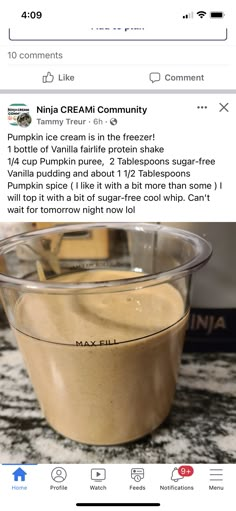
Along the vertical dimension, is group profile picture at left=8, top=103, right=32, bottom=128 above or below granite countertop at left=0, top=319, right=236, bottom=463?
above

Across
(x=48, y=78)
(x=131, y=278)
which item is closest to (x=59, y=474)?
(x=131, y=278)

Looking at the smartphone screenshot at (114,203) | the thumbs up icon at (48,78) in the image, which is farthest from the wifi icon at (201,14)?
the thumbs up icon at (48,78)

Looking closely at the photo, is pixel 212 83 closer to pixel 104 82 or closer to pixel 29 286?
pixel 104 82

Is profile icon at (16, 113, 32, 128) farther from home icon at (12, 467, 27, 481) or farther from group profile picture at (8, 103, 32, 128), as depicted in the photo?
home icon at (12, 467, 27, 481)

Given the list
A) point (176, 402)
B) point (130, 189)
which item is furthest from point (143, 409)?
point (130, 189)

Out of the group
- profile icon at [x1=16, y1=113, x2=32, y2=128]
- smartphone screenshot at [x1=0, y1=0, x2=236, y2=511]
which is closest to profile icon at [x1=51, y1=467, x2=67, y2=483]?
smartphone screenshot at [x1=0, y1=0, x2=236, y2=511]

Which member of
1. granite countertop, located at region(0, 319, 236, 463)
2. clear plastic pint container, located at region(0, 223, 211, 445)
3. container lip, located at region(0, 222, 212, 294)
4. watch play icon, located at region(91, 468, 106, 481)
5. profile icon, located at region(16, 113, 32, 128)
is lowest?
watch play icon, located at region(91, 468, 106, 481)

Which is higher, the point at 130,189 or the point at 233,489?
the point at 130,189
